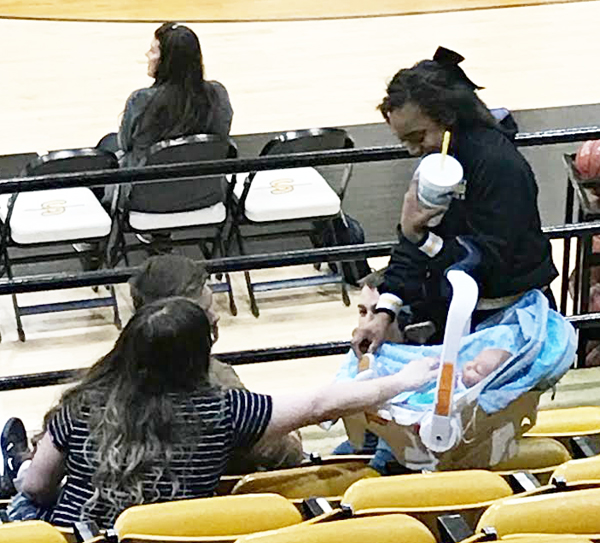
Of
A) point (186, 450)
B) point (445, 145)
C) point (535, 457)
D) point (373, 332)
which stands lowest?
point (535, 457)

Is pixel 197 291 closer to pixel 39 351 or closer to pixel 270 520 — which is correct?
pixel 270 520

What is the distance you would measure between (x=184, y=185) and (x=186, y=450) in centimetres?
240

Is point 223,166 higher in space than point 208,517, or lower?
higher

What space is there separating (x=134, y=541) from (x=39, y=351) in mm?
2534

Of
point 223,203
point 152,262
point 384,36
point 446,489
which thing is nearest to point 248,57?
point 384,36

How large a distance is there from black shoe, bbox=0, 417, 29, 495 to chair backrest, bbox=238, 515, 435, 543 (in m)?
0.96

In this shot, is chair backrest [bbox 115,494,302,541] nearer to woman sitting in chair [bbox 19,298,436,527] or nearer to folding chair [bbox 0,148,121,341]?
woman sitting in chair [bbox 19,298,436,527]

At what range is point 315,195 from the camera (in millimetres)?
4777

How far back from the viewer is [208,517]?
7.04 feet

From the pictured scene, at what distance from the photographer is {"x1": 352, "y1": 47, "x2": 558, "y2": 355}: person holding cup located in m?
2.55

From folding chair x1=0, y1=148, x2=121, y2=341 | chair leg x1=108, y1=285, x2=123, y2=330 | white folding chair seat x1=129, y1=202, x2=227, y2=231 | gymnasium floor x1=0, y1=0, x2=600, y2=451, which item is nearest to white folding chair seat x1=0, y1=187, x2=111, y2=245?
folding chair x1=0, y1=148, x2=121, y2=341

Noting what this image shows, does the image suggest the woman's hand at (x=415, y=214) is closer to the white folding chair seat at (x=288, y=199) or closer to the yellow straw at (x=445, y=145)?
the yellow straw at (x=445, y=145)

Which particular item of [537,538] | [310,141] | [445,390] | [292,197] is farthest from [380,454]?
[292,197]

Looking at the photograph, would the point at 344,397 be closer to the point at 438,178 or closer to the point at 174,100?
the point at 438,178
